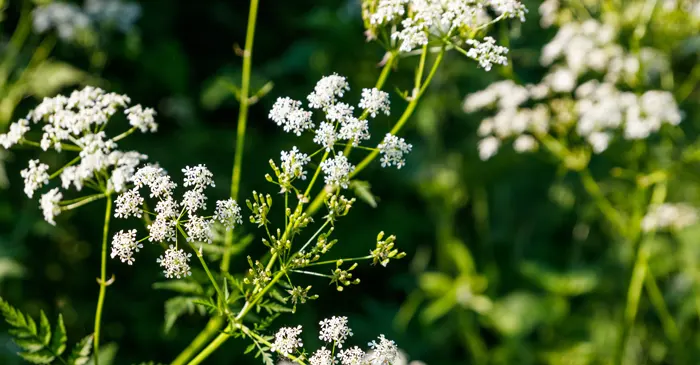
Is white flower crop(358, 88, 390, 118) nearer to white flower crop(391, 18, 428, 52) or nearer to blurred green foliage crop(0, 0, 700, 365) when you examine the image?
white flower crop(391, 18, 428, 52)

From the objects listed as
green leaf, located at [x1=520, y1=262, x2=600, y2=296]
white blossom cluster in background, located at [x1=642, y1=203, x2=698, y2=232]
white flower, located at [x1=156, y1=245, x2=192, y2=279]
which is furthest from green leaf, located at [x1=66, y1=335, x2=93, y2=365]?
green leaf, located at [x1=520, y1=262, x2=600, y2=296]

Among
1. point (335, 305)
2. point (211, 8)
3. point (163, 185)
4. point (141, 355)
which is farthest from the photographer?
point (211, 8)

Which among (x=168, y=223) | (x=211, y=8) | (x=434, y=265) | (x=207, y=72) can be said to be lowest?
(x=168, y=223)

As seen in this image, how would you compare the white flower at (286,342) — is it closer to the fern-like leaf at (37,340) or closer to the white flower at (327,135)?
the white flower at (327,135)

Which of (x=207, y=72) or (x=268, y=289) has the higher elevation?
(x=207, y=72)

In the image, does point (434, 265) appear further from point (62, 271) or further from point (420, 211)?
point (62, 271)

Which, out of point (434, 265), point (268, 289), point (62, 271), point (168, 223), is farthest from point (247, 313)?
point (434, 265)

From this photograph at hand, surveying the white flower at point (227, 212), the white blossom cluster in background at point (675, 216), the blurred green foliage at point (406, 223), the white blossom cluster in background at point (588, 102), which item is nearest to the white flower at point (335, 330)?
the white flower at point (227, 212)
